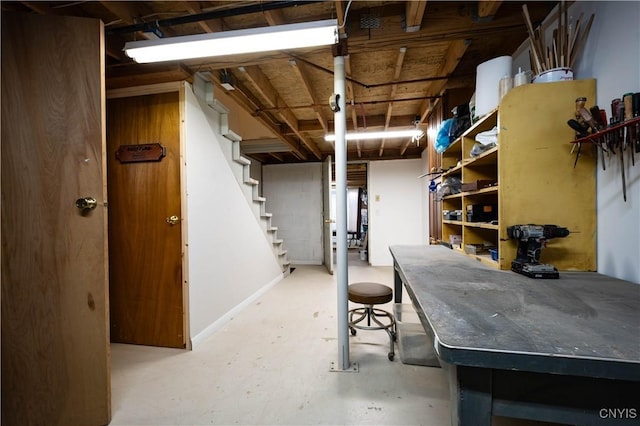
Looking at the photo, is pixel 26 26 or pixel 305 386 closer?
pixel 26 26

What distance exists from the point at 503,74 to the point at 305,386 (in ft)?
8.62

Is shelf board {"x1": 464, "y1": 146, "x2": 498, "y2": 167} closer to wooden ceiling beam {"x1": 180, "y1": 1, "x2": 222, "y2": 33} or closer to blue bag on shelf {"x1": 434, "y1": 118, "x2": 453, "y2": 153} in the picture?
blue bag on shelf {"x1": 434, "y1": 118, "x2": 453, "y2": 153}

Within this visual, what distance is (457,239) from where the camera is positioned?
2453 millimetres

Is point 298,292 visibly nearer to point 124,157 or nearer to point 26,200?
point 124,157

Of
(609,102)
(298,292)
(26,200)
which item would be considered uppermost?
(609,102)

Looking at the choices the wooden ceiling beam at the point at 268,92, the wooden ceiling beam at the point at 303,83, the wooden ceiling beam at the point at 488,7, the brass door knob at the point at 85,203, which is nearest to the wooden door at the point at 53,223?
the brass door knob at the point at 85,203

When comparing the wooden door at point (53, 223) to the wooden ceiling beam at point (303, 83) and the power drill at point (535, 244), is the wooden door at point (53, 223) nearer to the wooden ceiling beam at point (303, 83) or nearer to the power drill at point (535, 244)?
the wooden ceiling beam at point (303, 83)

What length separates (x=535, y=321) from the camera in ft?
2.63

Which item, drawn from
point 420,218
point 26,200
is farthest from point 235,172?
point 420,218

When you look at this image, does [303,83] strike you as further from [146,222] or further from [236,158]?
[146,222]

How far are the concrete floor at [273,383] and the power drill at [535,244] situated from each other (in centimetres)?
97

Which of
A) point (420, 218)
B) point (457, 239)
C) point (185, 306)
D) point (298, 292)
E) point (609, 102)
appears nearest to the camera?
point (609, 102)

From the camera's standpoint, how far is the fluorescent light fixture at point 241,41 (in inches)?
61.0

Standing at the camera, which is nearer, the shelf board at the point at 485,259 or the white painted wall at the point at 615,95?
the white painted wall at the point at 615,95
